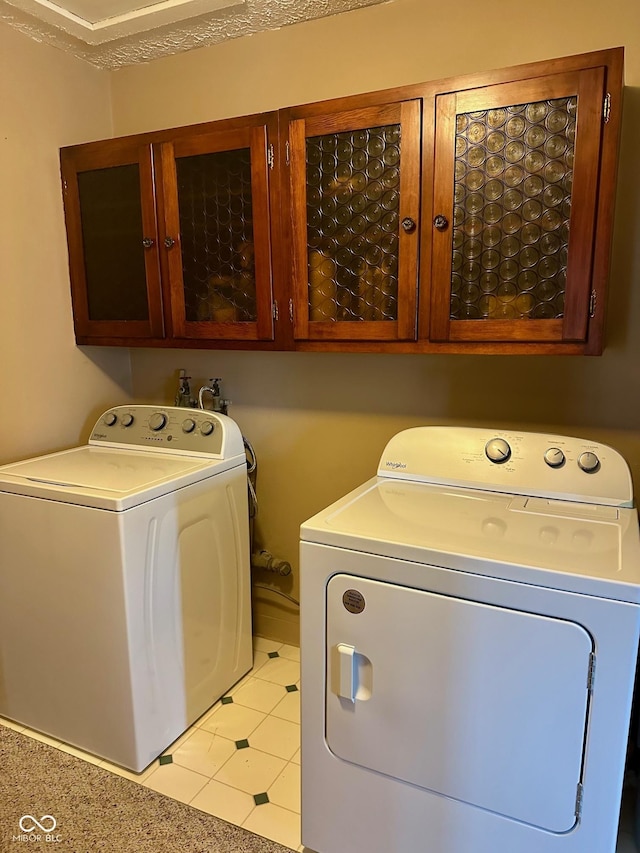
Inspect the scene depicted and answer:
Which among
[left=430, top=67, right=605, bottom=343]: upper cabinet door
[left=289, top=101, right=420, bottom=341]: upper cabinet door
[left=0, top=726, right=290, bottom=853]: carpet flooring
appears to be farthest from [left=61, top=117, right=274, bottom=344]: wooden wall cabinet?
[left=0, top=726, right=290, bottom=853]: carpet flooring

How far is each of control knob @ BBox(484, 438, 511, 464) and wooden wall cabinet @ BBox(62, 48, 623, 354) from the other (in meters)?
0.27

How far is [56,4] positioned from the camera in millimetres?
1875

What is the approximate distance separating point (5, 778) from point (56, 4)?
2476 mm

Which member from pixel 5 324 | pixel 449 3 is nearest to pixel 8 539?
pixel 5 324

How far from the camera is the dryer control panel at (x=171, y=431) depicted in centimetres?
205

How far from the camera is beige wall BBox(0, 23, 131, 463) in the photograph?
203 cm

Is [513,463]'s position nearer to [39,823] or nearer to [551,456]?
[551,456]

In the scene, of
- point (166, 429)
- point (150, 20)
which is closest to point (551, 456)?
point (166, 429)

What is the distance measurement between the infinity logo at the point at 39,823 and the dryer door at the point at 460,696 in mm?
880

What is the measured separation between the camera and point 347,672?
1344 mm

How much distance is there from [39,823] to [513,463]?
1.68 m

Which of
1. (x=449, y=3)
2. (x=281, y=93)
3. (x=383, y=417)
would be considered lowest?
(x=383, y=417)

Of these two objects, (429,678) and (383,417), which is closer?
(429,678)

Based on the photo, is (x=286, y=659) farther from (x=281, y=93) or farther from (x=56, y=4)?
(x=56, y=4)
